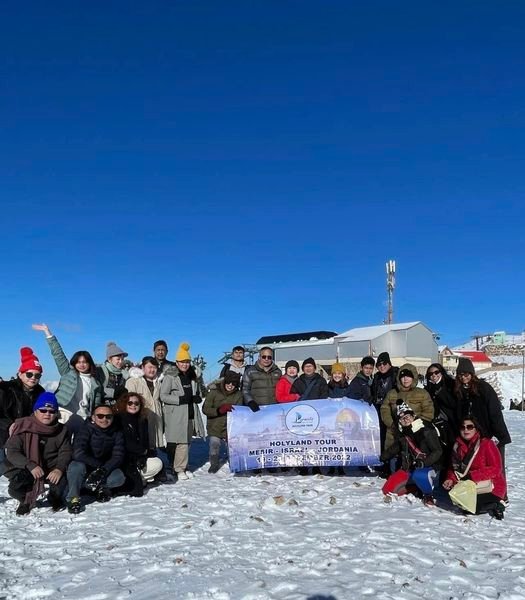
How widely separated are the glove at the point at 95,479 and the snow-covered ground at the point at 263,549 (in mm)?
237

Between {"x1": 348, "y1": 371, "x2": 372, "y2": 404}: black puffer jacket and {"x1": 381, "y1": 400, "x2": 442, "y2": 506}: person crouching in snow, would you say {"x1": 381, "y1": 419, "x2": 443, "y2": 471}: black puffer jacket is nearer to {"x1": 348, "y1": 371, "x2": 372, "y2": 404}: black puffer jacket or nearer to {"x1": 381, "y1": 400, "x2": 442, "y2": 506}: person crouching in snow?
{"x1": 381, "y1": 400, "x2": 442, "y2": 506}: person crouching in snow

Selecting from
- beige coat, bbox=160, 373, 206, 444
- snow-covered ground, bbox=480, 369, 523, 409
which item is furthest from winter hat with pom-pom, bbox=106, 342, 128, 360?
snow-covered ground, bbox=480, 369, 523, 409

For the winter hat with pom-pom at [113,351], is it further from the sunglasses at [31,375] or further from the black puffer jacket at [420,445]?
the black puffer jacket at [420,445]

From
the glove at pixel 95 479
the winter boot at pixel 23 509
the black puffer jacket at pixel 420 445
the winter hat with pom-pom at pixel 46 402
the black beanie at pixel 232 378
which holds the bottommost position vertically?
the winter boot at pixel 23 509

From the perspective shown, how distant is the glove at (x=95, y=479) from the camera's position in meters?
6.95

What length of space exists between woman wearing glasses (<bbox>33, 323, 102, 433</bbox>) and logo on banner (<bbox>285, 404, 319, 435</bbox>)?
3036 mm

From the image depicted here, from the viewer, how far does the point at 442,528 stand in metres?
6.01

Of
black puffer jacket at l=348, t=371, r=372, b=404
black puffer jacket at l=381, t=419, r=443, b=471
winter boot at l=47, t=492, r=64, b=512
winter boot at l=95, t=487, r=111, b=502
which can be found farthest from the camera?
black puffer jacket at l=348, t=371, r=372, b=404

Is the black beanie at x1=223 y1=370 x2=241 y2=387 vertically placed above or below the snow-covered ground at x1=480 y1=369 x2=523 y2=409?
above

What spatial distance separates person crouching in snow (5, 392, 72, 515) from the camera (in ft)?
21.7

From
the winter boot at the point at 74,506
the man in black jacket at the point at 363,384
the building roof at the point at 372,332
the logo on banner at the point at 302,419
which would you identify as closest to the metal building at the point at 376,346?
the building roof at the point at 372,332

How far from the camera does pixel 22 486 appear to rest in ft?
21.7

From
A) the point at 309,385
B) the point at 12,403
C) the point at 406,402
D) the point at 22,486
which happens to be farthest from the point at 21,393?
the point at 406,402

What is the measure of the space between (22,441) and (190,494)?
2.41 meters
